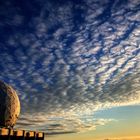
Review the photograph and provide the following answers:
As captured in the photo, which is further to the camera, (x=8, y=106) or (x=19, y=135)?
(x=8, y=106)

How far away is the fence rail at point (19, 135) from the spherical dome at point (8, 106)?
270cm

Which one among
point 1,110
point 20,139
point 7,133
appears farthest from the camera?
point 1,110

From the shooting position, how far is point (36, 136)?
2425 cm

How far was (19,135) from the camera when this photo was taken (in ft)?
69.6

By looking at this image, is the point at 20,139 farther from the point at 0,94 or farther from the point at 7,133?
the point at 0,94

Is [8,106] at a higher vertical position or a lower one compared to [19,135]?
higher

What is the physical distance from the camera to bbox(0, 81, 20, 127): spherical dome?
949 inches

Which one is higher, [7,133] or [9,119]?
[9,119]

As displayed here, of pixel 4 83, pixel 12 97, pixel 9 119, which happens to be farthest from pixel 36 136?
pixel 4 83

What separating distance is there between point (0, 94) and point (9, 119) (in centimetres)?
244

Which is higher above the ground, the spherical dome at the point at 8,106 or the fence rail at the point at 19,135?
the spherical dome at the point at 8,106

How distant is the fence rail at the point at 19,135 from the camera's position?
19.3 meters

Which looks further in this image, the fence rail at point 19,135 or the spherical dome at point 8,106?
the spherical dome at point 8,106

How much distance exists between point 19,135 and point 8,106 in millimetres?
4491
